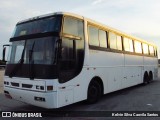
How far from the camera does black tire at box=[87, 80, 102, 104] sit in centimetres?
928

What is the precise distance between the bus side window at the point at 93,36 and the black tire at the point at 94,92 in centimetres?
154

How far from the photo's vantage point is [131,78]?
534 inches

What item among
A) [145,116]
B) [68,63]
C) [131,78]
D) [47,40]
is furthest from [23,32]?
[131,78]

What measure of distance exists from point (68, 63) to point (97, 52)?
230cm

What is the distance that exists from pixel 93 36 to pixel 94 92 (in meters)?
2.23

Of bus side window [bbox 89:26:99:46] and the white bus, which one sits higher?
bus side window [bbox 89:26:99:46]

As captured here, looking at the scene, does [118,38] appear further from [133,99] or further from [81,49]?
[81,49]

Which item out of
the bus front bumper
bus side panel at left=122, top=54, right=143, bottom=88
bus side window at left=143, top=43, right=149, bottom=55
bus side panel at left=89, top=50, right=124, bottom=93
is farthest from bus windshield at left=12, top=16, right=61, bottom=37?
bus side window at left=143, top=43, right=149, bottom=55

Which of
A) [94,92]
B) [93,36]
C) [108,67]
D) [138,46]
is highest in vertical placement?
[138,46]

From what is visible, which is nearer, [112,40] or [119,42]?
[112,40]

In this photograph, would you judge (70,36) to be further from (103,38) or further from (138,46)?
(138,46)

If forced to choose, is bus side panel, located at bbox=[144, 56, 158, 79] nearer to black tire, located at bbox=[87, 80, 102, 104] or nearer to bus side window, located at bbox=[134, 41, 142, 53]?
bus side window, located at bbox=[134, 41, 142, 53]

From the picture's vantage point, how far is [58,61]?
24.1 ft

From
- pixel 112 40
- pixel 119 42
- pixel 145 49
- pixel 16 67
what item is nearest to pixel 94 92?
pixel 112 40
